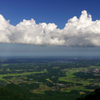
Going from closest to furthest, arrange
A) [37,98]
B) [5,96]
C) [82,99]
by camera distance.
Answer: [82,99] → [5,96] → [37,98]

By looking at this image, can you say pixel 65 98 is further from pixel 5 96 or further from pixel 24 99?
pixel 5 96

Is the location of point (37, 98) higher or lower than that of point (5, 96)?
lower

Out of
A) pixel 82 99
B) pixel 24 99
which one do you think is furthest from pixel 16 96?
pixel 82 99

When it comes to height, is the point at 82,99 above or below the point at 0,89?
above

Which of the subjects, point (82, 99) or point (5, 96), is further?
point (5, 96)

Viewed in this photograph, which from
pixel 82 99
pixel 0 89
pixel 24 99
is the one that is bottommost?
pixel 24 99

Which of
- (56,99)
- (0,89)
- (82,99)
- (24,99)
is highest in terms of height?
(82,99)

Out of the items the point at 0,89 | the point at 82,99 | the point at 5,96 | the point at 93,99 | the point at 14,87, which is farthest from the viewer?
the point at 14,87

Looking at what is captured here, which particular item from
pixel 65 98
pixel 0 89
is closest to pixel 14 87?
pixel 0 89

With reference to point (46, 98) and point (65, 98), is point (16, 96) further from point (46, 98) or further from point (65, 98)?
point (65, 98)
